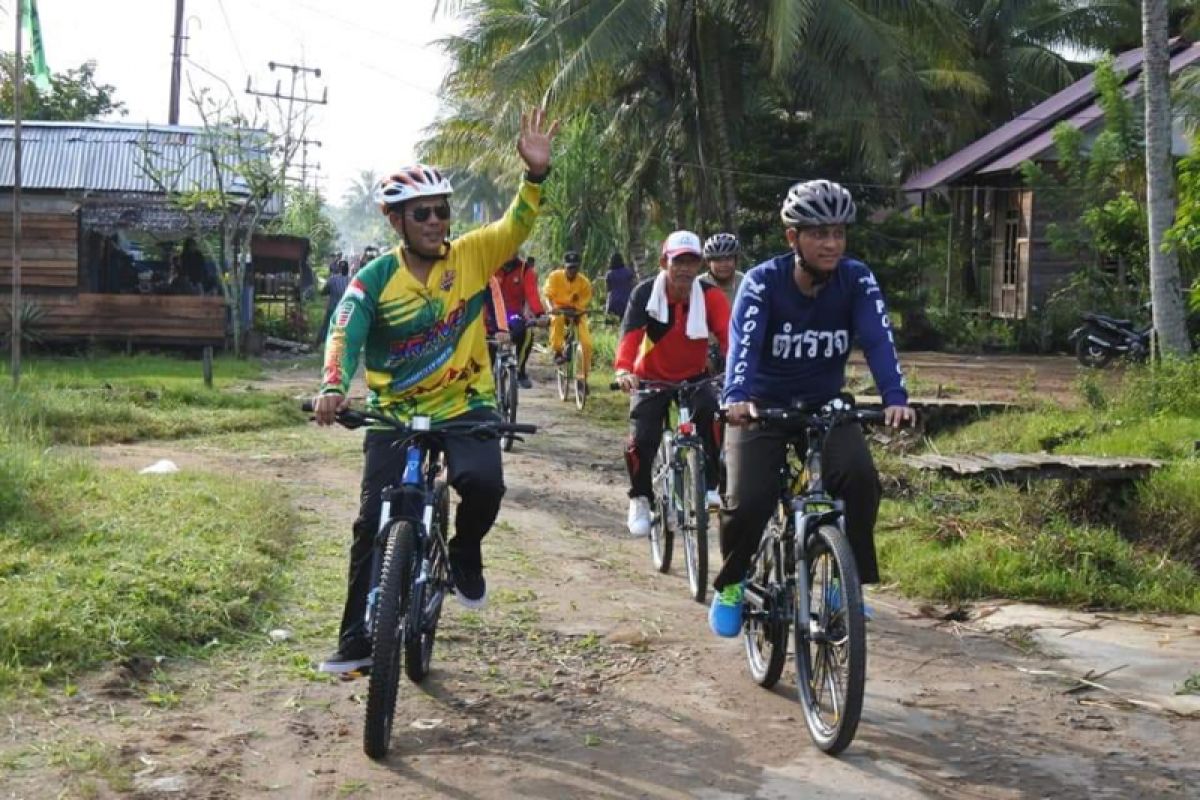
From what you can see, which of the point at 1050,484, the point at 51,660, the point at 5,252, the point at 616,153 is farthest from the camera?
the point at 616,153

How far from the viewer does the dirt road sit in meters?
4.70

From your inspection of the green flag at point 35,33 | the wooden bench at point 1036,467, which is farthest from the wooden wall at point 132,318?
the wooden bench at point 1036,467

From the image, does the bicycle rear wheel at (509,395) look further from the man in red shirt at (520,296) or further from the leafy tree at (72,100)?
the leafy tree at (72,100)

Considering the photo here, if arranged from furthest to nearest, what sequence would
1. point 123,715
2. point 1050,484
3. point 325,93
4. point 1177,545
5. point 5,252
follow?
point 325,93, point 5,252, point 1050,484, point 1177,545, point 123,715

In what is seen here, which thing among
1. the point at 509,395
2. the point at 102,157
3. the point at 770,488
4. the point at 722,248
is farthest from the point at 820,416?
the point at 102,157

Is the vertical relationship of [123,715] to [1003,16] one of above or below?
below

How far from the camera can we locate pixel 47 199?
2428 centimetres

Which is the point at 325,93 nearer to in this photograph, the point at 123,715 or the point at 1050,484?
the point at 1050,484

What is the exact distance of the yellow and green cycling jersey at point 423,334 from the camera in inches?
219

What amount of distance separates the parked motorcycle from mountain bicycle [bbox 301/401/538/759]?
16.8 m

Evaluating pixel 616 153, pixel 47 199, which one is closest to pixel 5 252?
pixel 47 199

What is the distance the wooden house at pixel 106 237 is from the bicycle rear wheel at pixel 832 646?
1899 centimetres

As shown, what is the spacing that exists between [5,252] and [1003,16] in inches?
898

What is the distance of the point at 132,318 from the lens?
22828 mm
